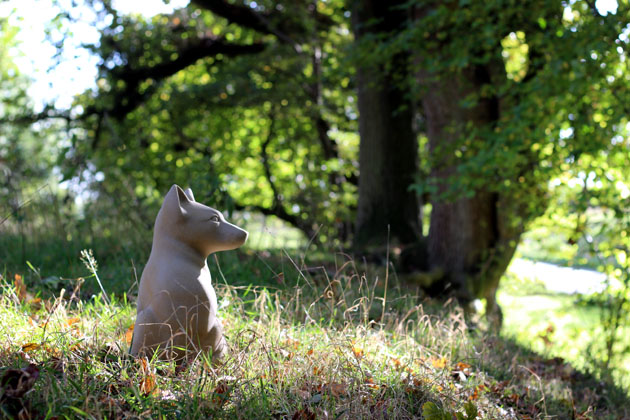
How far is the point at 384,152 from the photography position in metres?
8.66

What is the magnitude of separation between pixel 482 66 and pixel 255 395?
576cm

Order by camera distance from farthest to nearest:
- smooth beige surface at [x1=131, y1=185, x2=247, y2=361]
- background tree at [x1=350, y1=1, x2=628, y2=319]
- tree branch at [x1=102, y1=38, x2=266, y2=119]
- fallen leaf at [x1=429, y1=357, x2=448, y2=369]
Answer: tree branch at [x1=102, y1=38, x2=266, y2=119]
background tree at [x1=350, y1=1, x2=628, y2=319]
fallen leaf at [x1=429, y1=357, x2=448, y2=369]
smooth beige surface at [x1=131, y1=185, x2=247, y2=361]

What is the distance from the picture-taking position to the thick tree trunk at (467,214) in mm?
7148

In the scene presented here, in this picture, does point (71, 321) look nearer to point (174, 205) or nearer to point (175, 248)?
point (175, 248)

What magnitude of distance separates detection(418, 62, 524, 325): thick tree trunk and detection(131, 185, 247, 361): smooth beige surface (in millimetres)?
4388

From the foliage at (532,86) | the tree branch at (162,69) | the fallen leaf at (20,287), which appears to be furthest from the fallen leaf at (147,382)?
the tree branch at (162,69)

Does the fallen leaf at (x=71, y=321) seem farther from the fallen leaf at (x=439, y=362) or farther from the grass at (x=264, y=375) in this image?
the fallen leaf at (x=439, y=362)

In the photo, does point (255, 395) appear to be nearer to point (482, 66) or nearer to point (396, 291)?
point (396, 291)

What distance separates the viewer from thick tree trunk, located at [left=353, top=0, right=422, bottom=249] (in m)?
8.55

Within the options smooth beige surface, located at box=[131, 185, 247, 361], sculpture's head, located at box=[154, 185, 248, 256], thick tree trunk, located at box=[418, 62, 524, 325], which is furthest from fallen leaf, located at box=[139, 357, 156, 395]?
thick tree trunk, located at box=[418, 62, 524, 325]

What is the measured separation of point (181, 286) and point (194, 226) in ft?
1.13

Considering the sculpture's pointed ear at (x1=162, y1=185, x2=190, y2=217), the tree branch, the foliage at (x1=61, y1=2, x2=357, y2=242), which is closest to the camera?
the sculpture's pointed ear at (x1=162, y1=185, x2=190, y2=217)

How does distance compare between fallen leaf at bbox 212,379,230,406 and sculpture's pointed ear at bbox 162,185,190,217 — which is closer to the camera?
fallen leaf at bbox 212,379,230,406

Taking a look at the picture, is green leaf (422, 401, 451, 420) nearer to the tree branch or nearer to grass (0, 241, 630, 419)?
grass (0, 241, 630, 419)
